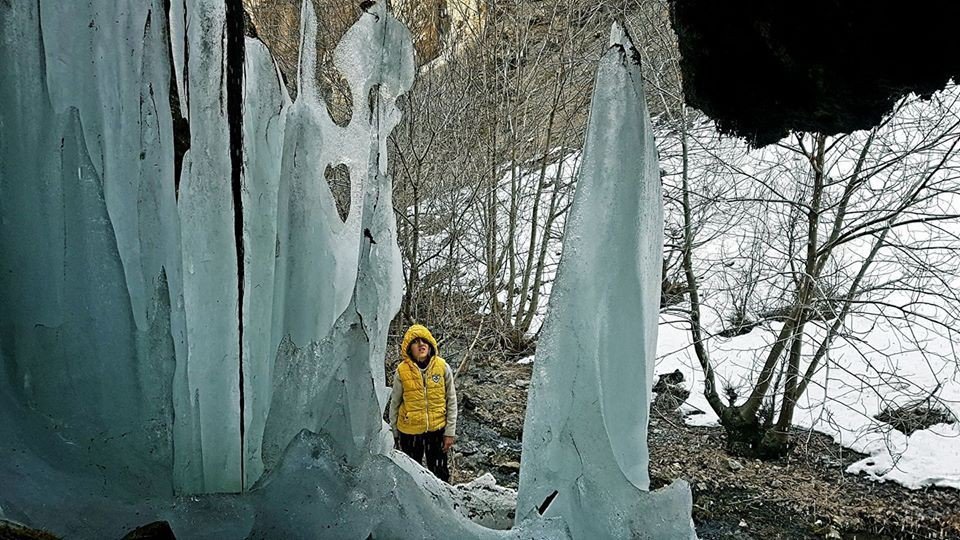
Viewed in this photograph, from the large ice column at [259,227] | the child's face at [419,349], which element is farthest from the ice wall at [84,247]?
the child's face at [419,349]

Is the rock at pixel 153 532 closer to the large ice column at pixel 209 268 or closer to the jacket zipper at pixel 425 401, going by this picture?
the large ice column at pixel 209 268

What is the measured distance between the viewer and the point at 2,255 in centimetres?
268

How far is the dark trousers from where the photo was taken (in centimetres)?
578

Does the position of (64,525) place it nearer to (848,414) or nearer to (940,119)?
(940,119)

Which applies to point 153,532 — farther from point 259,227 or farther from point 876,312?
point 876,312

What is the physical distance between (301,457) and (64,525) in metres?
0.79

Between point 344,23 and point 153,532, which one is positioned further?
point 344,23

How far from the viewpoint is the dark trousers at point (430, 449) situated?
5781 mm

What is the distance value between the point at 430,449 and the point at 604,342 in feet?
10.8

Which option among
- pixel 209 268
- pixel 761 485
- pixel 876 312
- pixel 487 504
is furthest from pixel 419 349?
pixel 876 312

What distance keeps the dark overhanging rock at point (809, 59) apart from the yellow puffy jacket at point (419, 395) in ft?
10.2

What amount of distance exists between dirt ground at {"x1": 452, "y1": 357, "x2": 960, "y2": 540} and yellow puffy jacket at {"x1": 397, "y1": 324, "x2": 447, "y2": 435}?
267 cm

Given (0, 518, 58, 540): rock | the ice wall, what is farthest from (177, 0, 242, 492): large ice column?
(0, 518, 58, 540): rock

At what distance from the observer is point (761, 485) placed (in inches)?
344
